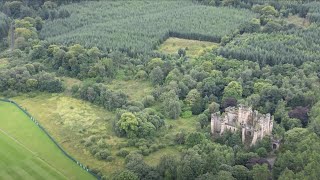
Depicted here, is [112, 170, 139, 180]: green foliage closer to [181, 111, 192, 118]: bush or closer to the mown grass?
[181, 111, 192, 118]: bush

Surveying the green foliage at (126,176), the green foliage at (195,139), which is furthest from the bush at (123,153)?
the green foliage at (126,176)

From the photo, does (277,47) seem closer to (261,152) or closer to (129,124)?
(261,152)

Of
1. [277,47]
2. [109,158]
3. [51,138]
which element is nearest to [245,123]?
[109,158]

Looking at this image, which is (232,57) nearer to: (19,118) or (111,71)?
(111,71)

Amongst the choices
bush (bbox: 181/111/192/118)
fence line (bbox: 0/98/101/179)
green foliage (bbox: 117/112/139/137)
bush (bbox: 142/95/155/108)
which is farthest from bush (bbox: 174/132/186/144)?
fence line (bbox: 0/98/101/179)

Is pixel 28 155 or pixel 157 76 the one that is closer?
pixel 28 155
